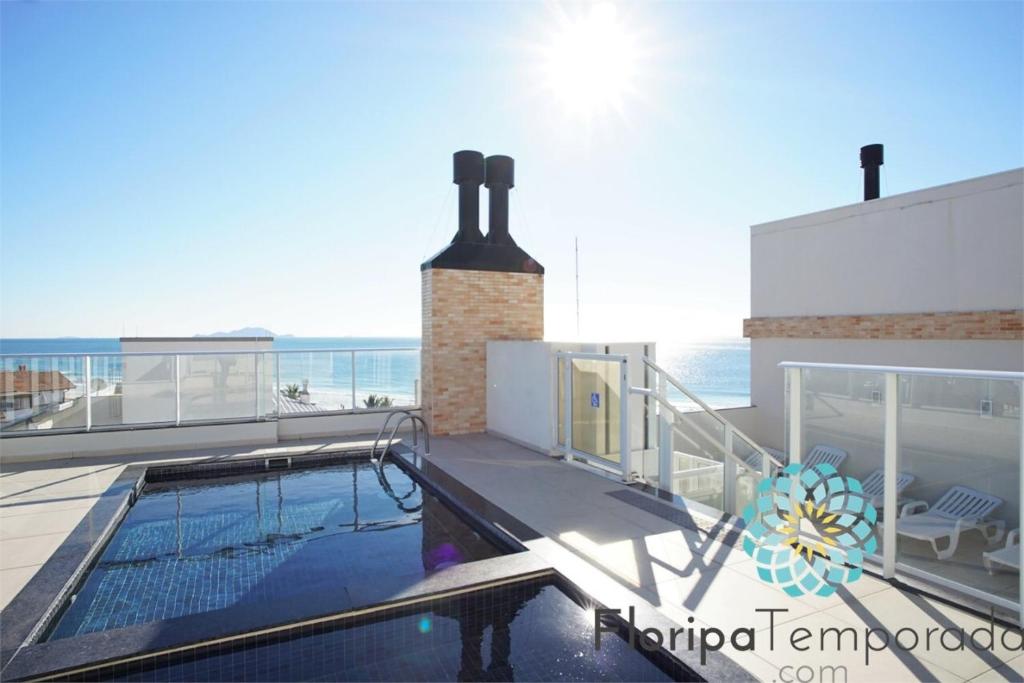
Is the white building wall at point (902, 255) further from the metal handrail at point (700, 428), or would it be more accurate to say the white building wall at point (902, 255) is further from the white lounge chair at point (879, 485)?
the white lounge chair at point (879, 485)

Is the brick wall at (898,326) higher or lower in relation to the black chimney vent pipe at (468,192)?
lower

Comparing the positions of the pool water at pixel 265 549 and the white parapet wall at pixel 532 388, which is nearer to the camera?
the pool water at pixel 265 549

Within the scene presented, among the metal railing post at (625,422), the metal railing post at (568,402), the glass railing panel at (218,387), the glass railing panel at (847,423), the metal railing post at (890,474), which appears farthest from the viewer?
the glass railing panel at (218,387)

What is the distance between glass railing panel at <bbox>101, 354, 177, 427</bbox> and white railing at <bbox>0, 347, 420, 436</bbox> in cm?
1

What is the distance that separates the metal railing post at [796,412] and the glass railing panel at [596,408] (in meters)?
2.15

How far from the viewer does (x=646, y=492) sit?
18.8 feet

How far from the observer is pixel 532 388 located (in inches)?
310

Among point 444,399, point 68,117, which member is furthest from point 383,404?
point 68,117

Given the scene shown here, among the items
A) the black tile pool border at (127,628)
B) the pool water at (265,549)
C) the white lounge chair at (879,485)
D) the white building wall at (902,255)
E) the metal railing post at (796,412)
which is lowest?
the pool water at (265,549)

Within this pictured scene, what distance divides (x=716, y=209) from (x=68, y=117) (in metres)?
20.4

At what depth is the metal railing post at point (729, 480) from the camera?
5.84 meters

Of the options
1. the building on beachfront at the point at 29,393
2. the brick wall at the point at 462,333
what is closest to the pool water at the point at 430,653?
the brick wall at the point at 462,333

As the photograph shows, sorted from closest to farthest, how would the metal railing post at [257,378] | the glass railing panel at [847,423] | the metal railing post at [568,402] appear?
the glass railing panel at [847,423], the metal railing post at [568,402], the metal railing post at [257,378]

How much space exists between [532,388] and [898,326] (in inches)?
262
